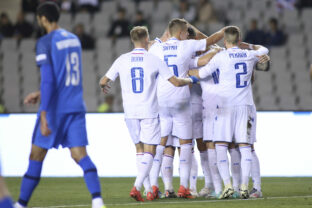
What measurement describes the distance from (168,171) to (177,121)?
28.3 inches

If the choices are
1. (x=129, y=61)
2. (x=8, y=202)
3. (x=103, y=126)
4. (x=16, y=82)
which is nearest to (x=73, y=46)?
(x=129, y=61)

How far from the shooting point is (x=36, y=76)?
17.7 metres

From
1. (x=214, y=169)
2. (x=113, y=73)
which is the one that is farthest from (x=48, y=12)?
(x=214, y=169)

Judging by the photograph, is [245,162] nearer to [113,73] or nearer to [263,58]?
[263,58]

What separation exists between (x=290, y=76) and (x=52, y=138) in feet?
Result: 36.8

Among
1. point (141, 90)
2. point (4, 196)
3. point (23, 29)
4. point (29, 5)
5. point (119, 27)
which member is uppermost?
point (29, 5)

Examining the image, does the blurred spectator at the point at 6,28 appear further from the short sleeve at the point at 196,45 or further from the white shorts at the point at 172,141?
the short sleeve at the point at 196,45

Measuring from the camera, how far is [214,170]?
964cm

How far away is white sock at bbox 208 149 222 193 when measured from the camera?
957 cm

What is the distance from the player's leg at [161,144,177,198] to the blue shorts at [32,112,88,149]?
2.79 metres

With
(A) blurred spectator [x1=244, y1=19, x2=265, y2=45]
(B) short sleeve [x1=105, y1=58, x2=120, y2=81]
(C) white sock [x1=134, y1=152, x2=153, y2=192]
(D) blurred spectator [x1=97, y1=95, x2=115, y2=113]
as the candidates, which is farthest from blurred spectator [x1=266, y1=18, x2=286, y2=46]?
(C) white sock [x1=134, y1=152, x2=153, y2=192]

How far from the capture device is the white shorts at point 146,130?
29.4 feet

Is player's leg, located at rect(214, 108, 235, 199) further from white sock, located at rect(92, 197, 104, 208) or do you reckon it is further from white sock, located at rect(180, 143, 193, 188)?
white sock, located at rect(92, 197, 104, 208)

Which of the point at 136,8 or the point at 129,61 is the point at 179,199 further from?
the point at 136,8
